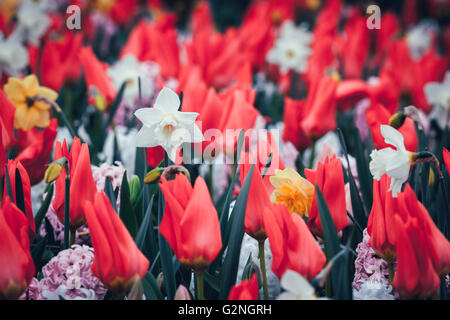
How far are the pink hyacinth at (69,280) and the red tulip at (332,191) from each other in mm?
329

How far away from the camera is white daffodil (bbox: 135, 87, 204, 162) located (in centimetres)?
81

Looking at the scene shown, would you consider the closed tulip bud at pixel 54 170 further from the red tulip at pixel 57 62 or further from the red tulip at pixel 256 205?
the red tulip at pixel 57 62

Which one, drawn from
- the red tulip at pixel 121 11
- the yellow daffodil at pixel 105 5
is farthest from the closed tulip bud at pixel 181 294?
the yellow daffodil at pixel 105 5

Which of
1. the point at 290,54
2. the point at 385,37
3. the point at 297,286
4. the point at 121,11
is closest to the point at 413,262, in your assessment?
the point at 297,286

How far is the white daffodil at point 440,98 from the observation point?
1.51 meters

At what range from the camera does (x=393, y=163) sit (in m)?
0.71

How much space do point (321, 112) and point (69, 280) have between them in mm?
739

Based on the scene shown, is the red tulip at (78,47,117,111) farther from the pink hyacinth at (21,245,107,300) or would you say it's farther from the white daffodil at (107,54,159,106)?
the pink hyacinth at (21,245,107,300)

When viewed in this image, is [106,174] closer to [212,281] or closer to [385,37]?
[212,281]

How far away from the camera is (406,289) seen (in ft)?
2.15

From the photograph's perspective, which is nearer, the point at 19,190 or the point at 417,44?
the point at 19,190

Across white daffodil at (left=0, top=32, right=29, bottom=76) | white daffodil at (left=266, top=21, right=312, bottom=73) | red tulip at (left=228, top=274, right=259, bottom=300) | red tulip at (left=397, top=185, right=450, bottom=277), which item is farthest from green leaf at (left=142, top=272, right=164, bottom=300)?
white daffodil at (left=266, top=21, right=312, bottom=73)

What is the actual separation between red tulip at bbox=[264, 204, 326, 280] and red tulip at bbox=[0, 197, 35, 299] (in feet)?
1.02
